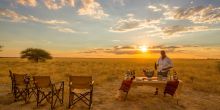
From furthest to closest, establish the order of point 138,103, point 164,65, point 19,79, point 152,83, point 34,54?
1. point 34,54
2. point 164,65
3. point 152,83
4. point 138,103
5. point 19,79

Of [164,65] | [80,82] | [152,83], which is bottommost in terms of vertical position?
[152,83]

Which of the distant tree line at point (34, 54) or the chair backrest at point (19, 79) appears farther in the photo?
the distant tree line at point (34, 54)

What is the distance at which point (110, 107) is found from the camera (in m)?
8.72

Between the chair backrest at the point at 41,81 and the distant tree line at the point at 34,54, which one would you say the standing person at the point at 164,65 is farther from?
the distant tree line at the point at 34,54

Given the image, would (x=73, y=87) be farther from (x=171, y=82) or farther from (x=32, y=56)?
(x=32, y=56)

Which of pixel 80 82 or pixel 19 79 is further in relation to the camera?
pixel 19 79

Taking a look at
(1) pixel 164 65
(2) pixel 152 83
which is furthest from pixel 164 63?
(2) pixel 152 83

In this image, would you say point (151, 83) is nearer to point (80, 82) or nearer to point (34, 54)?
point (80, 82)

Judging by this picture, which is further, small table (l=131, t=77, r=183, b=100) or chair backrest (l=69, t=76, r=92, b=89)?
small table (l=131, t=77, r=183, b=100)

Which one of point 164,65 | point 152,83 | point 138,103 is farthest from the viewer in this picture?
point 164,65

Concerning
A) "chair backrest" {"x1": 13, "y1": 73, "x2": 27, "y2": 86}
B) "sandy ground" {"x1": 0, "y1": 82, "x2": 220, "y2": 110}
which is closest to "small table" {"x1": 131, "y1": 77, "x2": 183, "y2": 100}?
"sandy ground" {"x1": 0, "y1": 82, "x2": 220, "y2": 110}

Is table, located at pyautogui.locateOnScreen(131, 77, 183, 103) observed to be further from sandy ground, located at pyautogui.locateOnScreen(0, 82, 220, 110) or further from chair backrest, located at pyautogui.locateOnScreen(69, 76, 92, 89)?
chair backrest, located at pyautogui.locateOnScreen(69, 76, 92, 89)

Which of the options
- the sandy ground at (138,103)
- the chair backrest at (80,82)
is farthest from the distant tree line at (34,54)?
the chair backrest at (80,82)

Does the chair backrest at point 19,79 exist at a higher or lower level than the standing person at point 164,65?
lower
